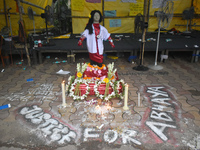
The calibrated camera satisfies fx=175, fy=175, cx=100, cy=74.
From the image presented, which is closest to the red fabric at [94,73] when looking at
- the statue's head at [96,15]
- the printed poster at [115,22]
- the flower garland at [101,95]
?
the flower garland at [101,95]

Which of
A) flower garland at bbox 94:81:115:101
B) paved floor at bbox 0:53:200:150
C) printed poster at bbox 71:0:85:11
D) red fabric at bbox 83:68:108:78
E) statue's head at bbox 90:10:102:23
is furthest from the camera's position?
printed poster at bbox 71:0:85:11

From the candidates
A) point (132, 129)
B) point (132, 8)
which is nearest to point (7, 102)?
point (132, 129)

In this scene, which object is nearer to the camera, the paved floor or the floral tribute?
the paved floor

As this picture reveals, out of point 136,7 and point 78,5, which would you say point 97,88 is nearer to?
point 78,5

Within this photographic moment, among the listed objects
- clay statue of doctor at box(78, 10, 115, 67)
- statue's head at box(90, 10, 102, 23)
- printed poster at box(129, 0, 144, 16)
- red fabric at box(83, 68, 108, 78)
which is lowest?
red fabric at box(83, 68, 108, 78)

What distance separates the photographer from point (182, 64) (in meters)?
5.92

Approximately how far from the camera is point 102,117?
2994 mm

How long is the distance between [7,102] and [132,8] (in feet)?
23.5

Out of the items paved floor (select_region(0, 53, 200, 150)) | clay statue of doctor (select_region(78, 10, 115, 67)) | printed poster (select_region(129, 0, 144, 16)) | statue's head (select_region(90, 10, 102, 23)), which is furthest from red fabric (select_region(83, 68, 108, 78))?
printed poster (select_region(129, 0, 144, 16))

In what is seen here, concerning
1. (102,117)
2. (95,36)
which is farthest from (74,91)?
(95,36)

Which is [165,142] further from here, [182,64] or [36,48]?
[36,48]

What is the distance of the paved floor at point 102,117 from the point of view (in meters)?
2.42

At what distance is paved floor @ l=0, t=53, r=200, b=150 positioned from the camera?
2.42m

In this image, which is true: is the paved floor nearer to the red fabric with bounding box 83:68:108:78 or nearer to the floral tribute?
the floral tribute
